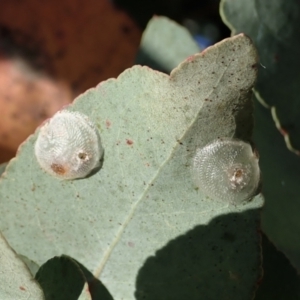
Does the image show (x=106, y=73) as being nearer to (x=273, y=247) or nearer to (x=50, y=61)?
(x=50, y=61)

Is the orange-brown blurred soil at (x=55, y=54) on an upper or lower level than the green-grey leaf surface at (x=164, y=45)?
lower

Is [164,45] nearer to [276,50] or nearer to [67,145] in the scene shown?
[276,50]

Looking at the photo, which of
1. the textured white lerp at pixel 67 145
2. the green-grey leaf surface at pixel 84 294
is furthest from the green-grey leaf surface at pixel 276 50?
the green-grey leaf surface at pixel 84 294

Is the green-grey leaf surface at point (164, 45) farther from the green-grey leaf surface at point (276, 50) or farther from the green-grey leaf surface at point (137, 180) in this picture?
the green-grey leaf surface at point (137, 180)

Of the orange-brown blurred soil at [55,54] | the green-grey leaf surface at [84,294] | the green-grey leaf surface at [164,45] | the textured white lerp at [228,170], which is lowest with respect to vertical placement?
the orange-brown blurred soil at [55,54]

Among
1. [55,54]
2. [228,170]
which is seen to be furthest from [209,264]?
Answer: [55,54]

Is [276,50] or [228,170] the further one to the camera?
[276,50]

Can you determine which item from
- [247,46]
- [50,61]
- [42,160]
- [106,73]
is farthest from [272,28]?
[50,61]
